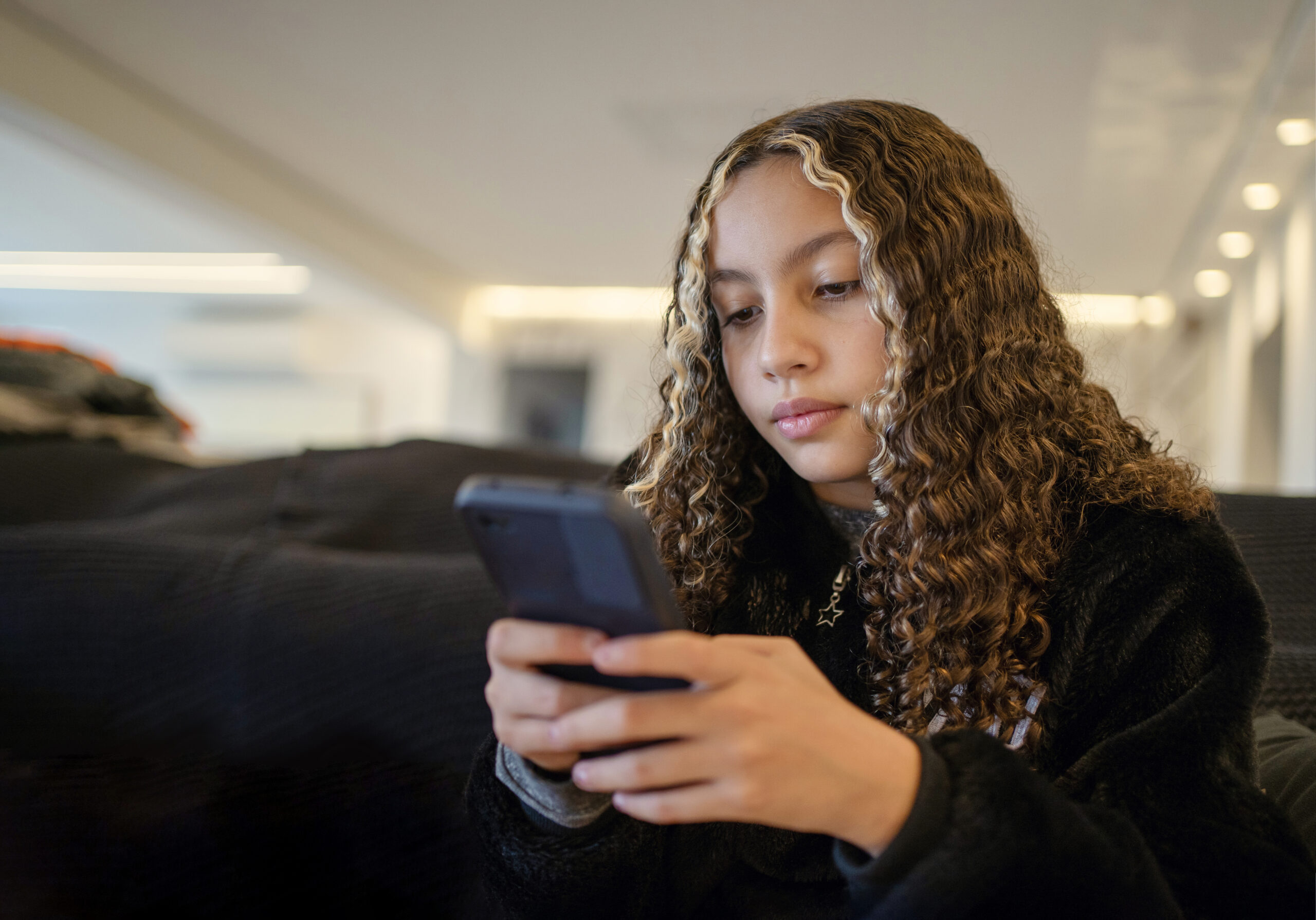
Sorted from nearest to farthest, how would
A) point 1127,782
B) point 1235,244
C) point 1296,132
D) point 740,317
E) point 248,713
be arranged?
point 1127,782 → point 740,317 → point 248,713 → point 1296,132 → point 1235,244

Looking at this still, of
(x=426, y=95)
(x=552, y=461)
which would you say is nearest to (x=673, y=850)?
(x=552, y=461)

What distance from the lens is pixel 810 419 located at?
736 mm

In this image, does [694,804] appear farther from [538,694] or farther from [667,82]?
[667,82]

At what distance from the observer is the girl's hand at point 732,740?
427 millimetres

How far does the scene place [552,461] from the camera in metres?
1.54

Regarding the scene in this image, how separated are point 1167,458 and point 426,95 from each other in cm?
335

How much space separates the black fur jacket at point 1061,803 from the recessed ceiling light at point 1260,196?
3536 mm

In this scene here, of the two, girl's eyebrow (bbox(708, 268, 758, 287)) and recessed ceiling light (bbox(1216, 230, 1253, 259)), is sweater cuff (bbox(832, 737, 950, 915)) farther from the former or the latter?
recessed ceiling light (bbox(1216, 230, 1253, 259))

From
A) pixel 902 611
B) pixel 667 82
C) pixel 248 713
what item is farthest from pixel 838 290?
pixel 667 82

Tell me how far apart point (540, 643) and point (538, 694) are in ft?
0.11

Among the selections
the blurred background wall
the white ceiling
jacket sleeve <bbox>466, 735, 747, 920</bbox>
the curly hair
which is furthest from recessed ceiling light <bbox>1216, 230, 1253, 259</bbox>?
jacket sleeve <bbox>466, 735, 747, 920</bbox>

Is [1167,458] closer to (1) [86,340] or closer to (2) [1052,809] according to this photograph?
(2) [1052,809]

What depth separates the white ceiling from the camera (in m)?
2.81

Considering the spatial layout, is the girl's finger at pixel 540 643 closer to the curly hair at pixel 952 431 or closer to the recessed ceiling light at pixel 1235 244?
the curly hair at pixel 952 431
